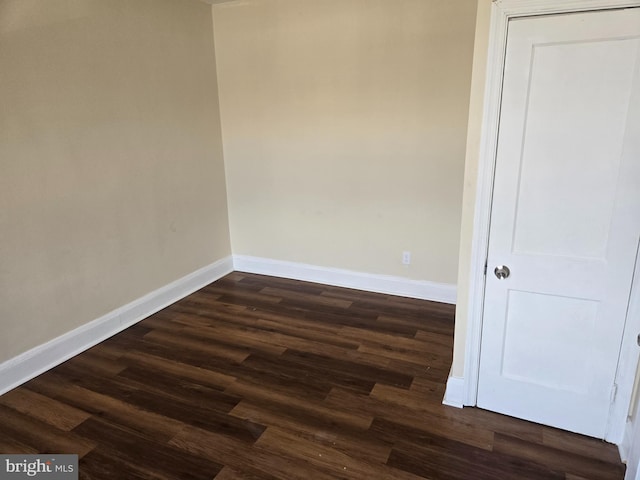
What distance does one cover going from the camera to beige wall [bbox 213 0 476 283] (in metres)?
3.31

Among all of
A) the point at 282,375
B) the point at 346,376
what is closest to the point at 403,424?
the point at 346,376

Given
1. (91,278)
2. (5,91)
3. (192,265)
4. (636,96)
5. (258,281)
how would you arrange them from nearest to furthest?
(636,96)
(5,91)
(91,278)
(192,265)
(258,281)

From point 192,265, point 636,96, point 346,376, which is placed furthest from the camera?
point 192,265

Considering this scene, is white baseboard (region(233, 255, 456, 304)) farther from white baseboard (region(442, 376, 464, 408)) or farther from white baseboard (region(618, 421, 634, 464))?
white baseboard (region(618, 421, 634, 464))

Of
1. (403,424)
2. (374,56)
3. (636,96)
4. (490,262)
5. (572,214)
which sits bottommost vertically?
(403,424)

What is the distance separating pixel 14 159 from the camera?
8.25 ft

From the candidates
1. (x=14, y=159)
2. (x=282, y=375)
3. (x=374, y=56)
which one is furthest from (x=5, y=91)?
(x=374, y=56)

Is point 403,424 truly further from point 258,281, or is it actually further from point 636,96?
point 258,281

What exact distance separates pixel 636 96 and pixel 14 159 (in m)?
3.20

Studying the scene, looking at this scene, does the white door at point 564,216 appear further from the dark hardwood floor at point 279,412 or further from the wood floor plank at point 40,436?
the wood floor plank at point 40,436

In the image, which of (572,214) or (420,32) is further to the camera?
(420,32)

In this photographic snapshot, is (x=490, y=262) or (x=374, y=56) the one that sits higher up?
(x=374, y=56)

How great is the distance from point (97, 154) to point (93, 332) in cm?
129

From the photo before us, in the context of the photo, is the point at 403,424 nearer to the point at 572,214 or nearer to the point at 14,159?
the point at 572,214
